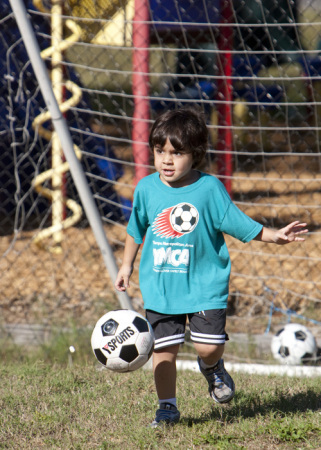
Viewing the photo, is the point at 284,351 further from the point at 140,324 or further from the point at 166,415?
the point at 140,324

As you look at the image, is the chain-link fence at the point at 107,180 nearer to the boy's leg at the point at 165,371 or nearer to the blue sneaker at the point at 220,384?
the blue sneaker at the point at 220,384

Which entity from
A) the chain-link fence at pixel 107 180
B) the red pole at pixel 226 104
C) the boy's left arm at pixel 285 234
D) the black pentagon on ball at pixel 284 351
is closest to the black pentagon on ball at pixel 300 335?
the black pentagon on ball at pixel 284 351

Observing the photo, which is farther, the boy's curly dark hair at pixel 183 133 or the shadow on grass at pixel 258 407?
the shadow on grass at pixel 258 407

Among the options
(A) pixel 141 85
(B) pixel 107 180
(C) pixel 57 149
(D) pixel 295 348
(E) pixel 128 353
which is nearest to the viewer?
(E) pixel 128 353

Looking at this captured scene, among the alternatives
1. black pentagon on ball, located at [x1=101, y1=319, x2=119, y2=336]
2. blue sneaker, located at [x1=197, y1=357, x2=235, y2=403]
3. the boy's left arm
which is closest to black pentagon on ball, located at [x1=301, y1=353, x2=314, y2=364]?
blue sneaker, located at [x1=197, y1=357, x2=235, y2=403]

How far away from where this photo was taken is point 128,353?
9.12ft

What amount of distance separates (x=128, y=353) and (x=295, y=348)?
6.95 feet

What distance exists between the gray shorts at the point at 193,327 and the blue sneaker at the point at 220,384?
7.9 inches

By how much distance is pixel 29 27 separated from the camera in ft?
13.8

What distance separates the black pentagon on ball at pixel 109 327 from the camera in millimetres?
2850

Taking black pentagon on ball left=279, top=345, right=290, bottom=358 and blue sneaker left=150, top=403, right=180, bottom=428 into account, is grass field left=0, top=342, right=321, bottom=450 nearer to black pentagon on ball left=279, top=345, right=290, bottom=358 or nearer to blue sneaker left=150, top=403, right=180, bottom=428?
blue sneaker left=150, top=403, right=180, bottom=428

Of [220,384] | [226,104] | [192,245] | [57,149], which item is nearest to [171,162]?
[192,245]

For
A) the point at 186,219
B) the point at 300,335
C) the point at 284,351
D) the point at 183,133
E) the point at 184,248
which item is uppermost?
the point at 183,133

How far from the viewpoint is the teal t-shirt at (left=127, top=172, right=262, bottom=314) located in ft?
9.71
